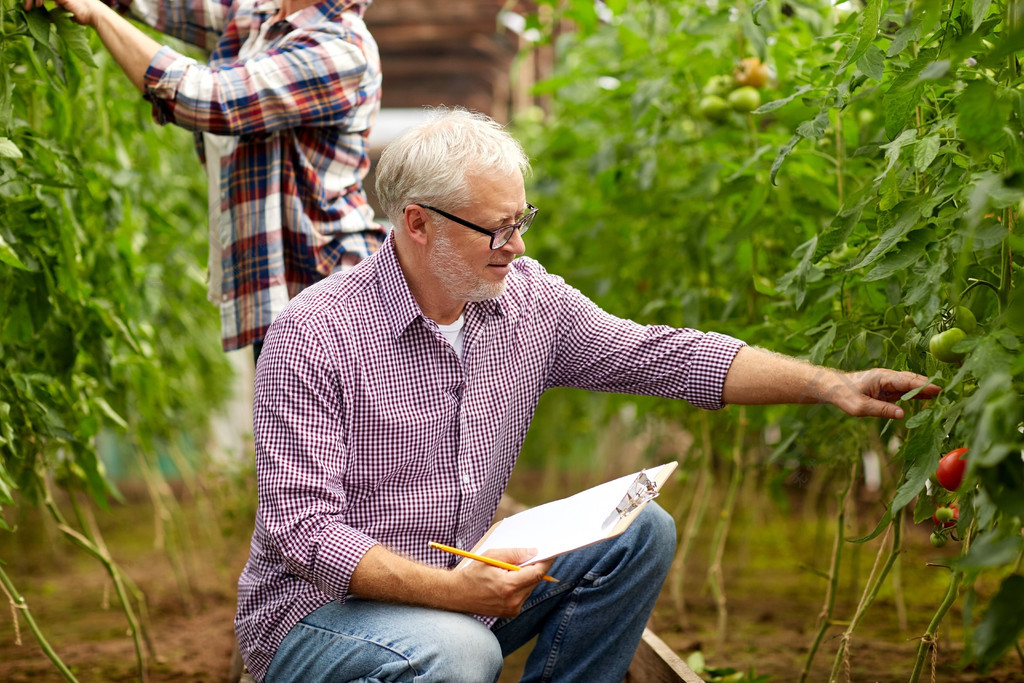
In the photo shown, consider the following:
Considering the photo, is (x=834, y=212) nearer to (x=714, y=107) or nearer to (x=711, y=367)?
(x=714, y=107)

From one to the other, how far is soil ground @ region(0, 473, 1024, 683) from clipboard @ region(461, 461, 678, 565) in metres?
0.54

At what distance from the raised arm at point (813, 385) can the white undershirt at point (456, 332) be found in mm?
442

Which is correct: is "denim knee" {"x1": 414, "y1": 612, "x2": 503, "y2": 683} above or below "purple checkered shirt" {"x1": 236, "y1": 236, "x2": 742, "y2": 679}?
below

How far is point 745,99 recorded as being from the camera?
2242mm

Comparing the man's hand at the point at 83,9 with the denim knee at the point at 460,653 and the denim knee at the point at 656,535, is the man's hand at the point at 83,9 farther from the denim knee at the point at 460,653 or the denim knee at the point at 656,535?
the denim knee at the point at 656,535

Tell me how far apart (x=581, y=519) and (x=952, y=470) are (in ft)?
1.69

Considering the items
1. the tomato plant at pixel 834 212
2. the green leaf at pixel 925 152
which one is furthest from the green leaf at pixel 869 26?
the green leaf at pixel 925 152

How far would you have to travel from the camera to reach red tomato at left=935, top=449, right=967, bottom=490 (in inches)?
49.8

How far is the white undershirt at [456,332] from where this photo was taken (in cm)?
169

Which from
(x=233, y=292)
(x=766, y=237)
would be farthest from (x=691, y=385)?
(x=233, y=292)

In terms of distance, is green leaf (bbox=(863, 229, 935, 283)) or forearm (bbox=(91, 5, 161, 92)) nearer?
green leaf (bbox=(863, 229, 935, 283))

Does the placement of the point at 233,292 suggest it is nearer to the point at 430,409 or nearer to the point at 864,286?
the point at 430,409

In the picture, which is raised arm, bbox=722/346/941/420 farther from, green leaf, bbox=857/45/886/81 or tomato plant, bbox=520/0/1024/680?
green leaf, bbox=857/45/886/81

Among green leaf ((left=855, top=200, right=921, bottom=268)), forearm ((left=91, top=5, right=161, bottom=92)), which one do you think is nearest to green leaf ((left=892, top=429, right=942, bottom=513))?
green leaf ((left=855, top=200, right=921, bottom=268))
